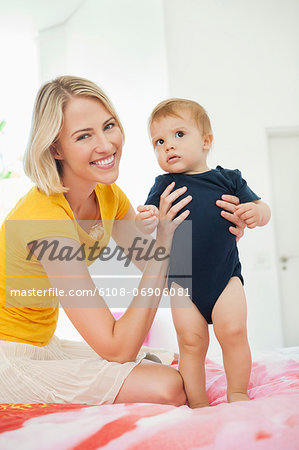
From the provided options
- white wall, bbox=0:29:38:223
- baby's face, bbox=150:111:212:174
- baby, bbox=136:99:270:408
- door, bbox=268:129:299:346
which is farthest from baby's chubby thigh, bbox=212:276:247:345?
white wall, bbox=0:29:38:223

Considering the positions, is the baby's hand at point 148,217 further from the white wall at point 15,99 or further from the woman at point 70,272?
the white wall at point 15,99

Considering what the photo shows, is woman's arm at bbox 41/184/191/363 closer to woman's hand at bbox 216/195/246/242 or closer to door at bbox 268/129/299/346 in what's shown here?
woman's hand at bbox 216/195/246/242

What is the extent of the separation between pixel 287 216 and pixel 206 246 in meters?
3.31

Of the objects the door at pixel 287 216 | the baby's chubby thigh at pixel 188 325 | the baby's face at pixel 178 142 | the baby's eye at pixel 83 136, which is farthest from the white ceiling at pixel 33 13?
the baby's chubby thigh at pixel 188 325

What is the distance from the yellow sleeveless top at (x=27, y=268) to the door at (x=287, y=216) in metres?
3.25

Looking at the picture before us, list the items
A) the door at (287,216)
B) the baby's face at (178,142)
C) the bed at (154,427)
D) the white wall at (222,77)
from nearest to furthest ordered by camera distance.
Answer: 1. the bed at (154,427)
2. the baby's face at (178,142)
3. the white wall at (222,77)
4. the door at (287,216)

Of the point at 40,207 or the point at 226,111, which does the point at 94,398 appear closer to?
the point at 40,207

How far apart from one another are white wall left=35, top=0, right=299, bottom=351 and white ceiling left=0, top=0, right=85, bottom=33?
46 centimetres

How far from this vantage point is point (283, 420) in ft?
3.02

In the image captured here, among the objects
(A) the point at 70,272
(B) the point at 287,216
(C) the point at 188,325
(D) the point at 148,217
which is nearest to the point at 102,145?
(D) the point at 148,217

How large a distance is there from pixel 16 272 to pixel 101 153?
48cm

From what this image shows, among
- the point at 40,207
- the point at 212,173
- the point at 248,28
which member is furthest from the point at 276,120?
the point at 40,207

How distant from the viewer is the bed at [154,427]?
2.87 feet

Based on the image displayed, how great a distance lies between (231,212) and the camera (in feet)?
4.77
